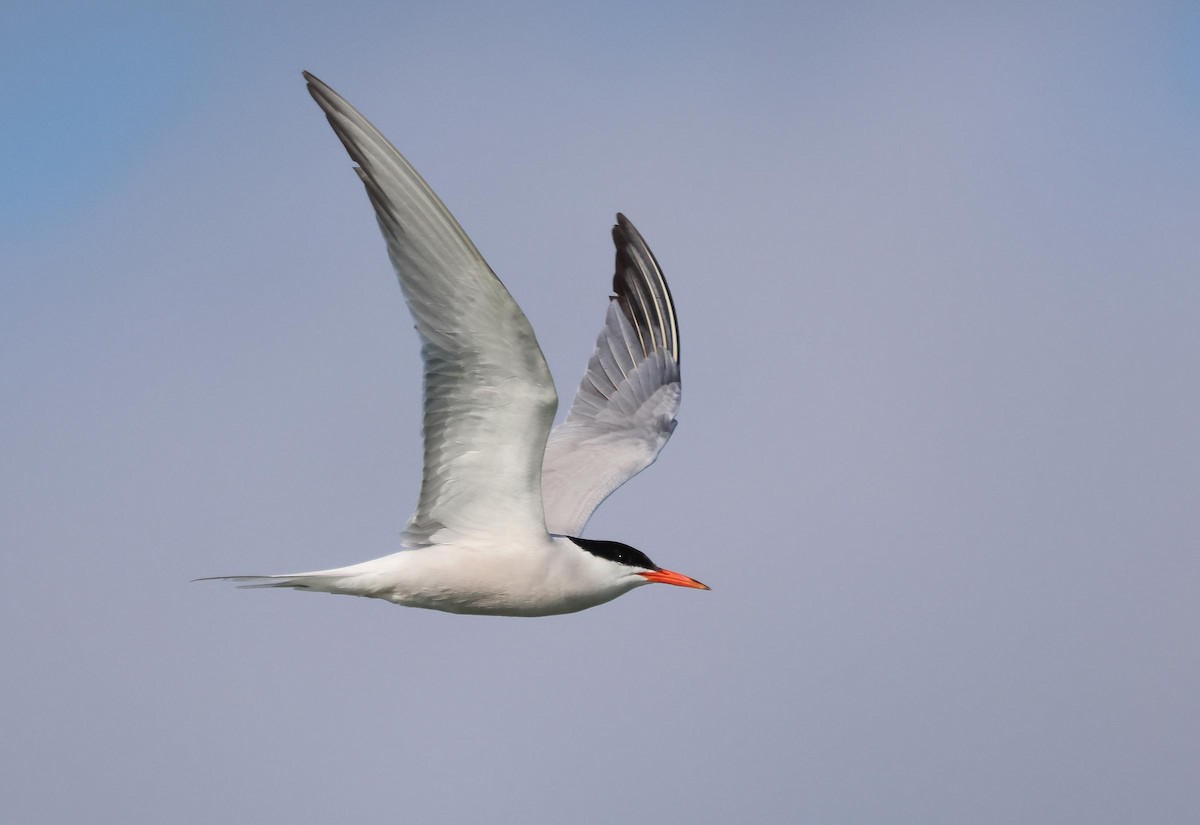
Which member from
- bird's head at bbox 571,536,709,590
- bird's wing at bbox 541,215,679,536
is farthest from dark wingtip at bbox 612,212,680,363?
bird's head at bbox 571,536,709,590

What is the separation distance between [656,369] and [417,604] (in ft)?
13.0

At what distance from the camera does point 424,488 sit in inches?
340

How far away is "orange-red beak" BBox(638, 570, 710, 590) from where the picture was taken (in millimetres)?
9055

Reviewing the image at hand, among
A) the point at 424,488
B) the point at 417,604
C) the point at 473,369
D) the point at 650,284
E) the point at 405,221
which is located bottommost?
the point at 417,604

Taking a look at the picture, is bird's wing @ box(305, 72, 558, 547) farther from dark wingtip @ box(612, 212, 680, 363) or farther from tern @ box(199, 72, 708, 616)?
dark wingtip @ box(612, 212, 680, 363)

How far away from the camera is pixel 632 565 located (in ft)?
29.5

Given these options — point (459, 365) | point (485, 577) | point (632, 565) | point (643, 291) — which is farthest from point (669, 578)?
point (643, 291)

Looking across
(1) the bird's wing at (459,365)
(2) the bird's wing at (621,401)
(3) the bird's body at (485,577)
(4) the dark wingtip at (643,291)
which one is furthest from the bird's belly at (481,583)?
(4) the dark wingtip at (643,291)

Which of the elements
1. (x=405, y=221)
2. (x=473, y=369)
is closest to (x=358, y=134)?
(x=405, y=221)

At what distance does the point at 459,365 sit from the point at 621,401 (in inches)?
153

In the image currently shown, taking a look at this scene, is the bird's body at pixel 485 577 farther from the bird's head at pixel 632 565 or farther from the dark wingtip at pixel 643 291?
the dark wingtip at pixel 643 291

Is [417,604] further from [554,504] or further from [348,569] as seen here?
[554,504]

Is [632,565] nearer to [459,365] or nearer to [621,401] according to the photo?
[459,365]

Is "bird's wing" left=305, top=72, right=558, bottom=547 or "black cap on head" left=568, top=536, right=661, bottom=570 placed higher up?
"bird's wing" left=305, top=72, right=558, bottom=547
